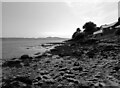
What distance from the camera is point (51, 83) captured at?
29.5ft

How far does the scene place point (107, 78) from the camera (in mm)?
8758


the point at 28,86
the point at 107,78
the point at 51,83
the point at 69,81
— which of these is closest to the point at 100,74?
the point at 107,78

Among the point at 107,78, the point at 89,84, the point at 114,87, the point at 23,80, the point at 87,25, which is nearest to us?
the point at 114,87

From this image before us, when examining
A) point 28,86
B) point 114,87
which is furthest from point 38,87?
point 114,87

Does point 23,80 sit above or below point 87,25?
below

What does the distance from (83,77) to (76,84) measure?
1400 millimetres

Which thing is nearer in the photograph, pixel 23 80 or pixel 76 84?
pixel 76 84

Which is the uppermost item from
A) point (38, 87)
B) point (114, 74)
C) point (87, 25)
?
point (87, 25)

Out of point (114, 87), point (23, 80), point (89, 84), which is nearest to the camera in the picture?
point (114, 87)

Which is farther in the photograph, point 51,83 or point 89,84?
point 51,83

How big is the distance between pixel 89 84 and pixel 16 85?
5011 millimetres

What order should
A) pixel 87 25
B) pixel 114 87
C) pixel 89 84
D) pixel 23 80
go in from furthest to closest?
pixel 87 25 → pixel 23 80 → pixel 89 84 → pixel 114 87

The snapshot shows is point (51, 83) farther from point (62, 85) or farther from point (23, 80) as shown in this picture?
point (23, 80)

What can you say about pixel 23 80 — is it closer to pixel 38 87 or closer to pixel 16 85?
pixel 16 85
